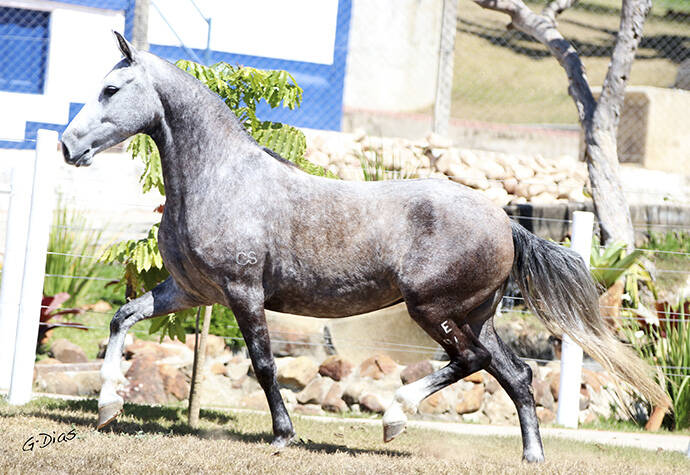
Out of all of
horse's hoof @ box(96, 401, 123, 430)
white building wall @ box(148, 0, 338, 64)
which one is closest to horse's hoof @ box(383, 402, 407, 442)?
horse's hoof @ box(96, 401, 123, 430)

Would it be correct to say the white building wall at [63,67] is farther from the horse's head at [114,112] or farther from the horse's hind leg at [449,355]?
the horse's hind leg at [449,355]

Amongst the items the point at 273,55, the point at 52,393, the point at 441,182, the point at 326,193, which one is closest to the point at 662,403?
the point at 441,182

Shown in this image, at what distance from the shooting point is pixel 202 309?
244 inches

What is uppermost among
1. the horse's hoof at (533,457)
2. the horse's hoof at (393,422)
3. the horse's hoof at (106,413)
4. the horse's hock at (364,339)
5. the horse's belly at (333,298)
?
the horse's belly at (333,298)

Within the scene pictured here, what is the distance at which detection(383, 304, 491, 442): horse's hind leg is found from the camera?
4.49 metres

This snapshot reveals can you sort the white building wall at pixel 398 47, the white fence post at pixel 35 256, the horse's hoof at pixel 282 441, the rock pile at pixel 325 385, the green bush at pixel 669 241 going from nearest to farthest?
the horse's hoof at pixel 282 441
the white fence post at pixel 35 256
the rock pile at pixel 325 385
the green bush at pixel 669 241
the white building wall at pixel 398 47

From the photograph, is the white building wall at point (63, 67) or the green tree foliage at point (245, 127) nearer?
the green tree foliage at point (245, 127)

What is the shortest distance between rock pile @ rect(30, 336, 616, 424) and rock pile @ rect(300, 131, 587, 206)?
2.95 metres

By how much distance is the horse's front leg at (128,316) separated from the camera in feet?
15.2

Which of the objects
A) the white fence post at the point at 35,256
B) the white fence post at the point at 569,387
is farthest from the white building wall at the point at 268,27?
the white fence post at the point at 569,387

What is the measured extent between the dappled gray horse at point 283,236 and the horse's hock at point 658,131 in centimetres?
1051

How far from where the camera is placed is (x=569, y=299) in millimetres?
4895

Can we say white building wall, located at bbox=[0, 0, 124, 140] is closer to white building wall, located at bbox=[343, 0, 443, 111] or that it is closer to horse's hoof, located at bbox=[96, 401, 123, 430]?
white building wall, located at bbox=[343, 0, 443, 111]

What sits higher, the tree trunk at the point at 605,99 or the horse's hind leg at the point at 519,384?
the tree trunk at the point at 605,99
